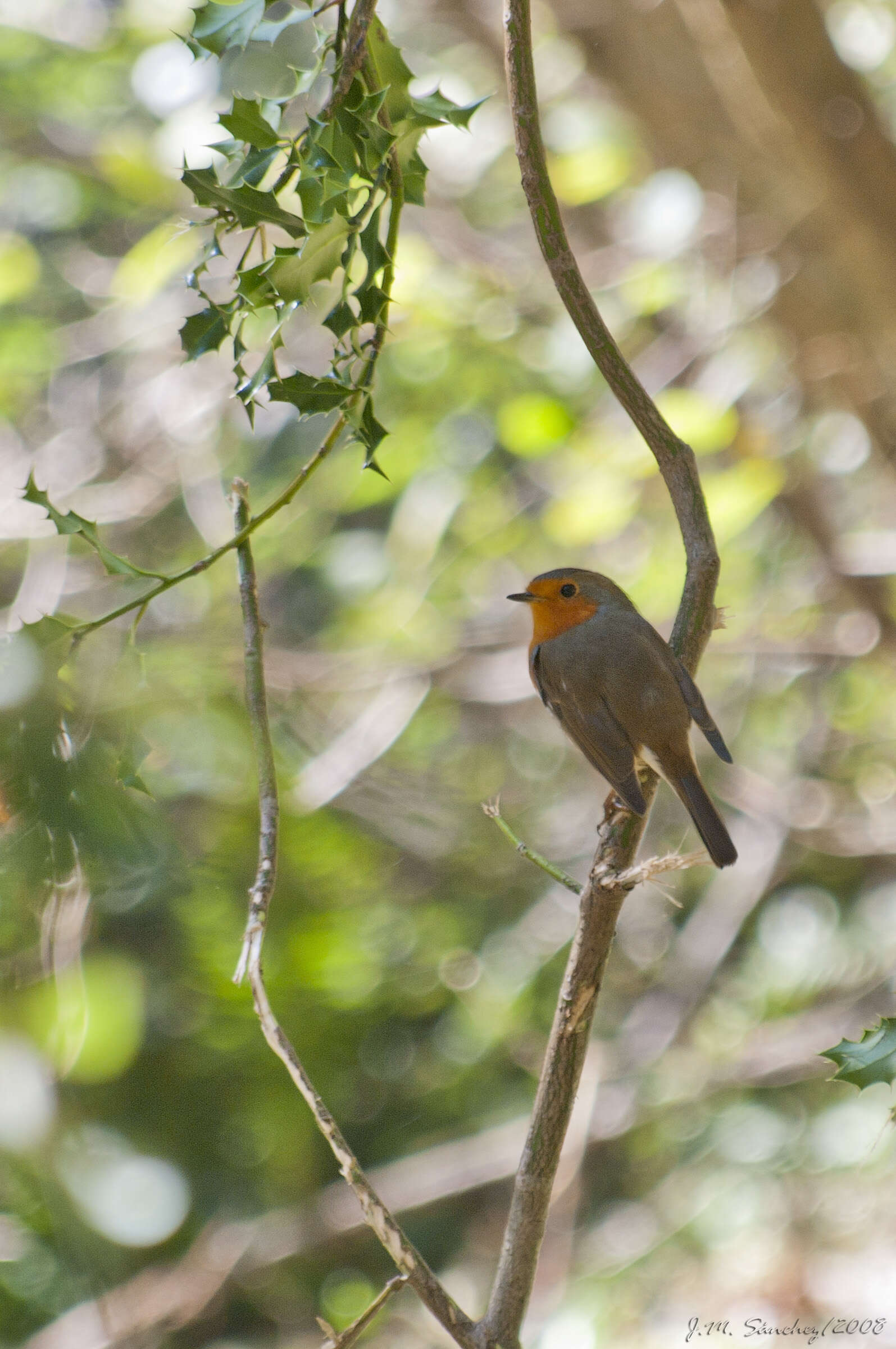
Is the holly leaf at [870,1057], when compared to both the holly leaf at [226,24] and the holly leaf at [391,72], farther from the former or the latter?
the holly leaf at [226,24]

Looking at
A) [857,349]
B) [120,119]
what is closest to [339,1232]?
[857,349]

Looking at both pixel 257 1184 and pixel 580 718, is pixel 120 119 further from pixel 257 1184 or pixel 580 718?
pixel 257 1184

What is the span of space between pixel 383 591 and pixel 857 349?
1920mm

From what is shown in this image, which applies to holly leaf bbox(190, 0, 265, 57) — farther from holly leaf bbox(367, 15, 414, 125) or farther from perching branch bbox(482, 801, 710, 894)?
perching branch bbox(482, 801, 710, 894)

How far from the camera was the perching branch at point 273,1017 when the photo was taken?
1.01m

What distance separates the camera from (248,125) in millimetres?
1155

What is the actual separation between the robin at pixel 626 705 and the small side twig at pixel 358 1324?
906 mm

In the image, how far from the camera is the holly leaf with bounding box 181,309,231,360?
1.27 metres

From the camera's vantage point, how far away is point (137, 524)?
4.54 metres

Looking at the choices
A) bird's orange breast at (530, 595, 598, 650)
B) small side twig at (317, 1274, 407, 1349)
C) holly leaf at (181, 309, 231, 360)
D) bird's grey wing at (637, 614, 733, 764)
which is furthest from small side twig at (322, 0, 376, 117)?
bird's orange breast at (530, 595, 598, 650)

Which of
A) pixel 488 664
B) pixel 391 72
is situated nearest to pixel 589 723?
pixel 391 72

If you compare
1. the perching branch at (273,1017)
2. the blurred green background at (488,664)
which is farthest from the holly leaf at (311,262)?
the blurred green background at (488,664)

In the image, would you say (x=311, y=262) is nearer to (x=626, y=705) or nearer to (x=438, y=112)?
(x=438, y=112)

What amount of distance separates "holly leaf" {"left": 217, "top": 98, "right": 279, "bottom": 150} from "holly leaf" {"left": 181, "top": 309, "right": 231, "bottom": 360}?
188 mm
